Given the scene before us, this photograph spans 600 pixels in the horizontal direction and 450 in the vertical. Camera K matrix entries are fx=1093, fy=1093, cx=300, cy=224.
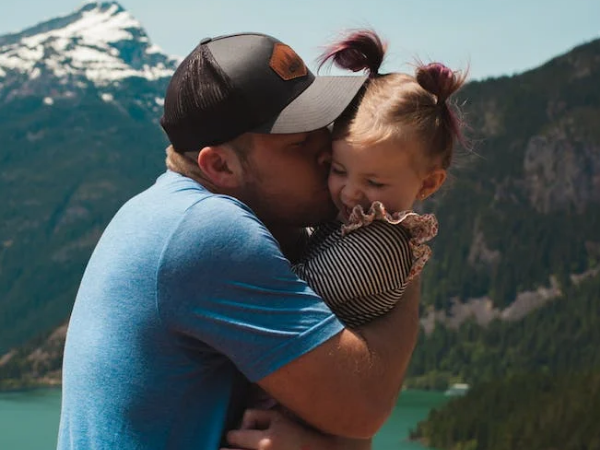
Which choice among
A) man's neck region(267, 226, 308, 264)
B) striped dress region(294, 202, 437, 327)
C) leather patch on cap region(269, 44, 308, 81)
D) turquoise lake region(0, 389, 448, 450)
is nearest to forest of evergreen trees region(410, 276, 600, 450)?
turquoise lake region(0, 389, 448, 450)

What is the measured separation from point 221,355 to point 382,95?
124cm

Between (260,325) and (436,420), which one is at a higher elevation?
(260,325)

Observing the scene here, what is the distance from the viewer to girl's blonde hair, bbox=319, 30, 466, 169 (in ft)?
13.3

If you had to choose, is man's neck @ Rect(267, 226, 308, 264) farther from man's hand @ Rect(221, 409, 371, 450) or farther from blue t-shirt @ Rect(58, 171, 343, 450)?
man's hand @ Rect(221, 409, 371, 450)

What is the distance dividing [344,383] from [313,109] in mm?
996

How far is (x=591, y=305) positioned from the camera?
19050cm

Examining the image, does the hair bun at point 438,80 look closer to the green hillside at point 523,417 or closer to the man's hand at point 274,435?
the man's hand at point 274,435

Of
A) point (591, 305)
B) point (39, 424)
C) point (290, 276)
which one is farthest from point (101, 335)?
point (591, 305)

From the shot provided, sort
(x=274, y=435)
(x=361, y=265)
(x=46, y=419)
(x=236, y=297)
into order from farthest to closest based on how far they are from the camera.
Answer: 1. (x=46, y=419)
2. (x=361, y=265)
3. (x=274, y=435)
4. (x=236, y=297)

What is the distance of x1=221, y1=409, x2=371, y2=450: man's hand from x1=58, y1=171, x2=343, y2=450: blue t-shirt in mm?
74

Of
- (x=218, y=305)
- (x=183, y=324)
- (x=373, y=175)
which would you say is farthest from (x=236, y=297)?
(x=373, y=175)

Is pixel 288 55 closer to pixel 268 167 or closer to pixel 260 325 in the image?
pixel 268 167

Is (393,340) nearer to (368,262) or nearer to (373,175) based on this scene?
(368,262)

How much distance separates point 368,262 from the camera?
3760 millimetres
